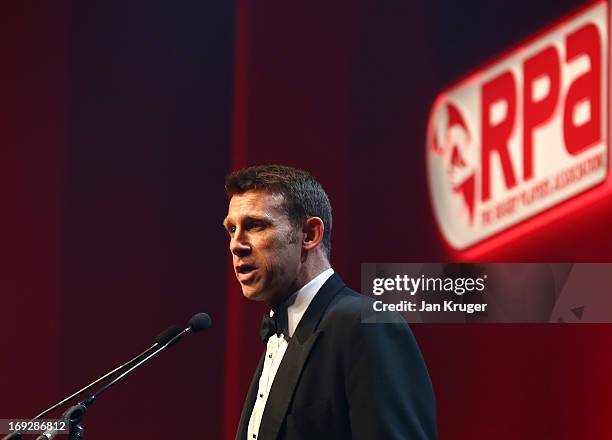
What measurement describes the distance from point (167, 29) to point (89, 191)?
0.68 meters

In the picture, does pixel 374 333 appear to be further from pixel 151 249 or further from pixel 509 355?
pixel 151 249

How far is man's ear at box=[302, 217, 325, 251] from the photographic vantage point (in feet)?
Answer: 6.61

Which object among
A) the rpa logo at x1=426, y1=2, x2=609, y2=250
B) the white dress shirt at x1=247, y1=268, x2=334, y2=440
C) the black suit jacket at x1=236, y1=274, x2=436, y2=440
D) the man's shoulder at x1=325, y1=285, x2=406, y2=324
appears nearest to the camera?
the black suit jacket at x1=236, y1=274, x2=436, y2=440

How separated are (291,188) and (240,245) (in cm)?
17

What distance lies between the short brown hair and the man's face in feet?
0.05

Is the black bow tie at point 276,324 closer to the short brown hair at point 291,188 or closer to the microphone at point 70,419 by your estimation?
the short brown hair at point 291,188

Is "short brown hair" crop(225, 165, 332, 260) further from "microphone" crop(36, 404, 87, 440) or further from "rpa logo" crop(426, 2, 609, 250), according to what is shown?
"rpa logo" crop(426, 2, 609, 250)

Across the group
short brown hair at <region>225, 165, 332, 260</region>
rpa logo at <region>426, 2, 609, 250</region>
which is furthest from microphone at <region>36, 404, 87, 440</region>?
rpa logo at <region>426, 2, 609, 250</region>

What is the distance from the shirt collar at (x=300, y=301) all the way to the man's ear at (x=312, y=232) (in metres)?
0.07

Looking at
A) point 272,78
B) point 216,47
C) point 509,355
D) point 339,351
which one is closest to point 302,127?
point 272,78

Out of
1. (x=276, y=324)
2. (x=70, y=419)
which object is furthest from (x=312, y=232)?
(x=70, y=419)

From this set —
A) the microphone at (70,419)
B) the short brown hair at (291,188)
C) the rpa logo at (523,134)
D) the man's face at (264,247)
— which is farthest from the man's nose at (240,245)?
the rpa logo at (523,134)

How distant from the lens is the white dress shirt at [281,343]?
194 centimetres

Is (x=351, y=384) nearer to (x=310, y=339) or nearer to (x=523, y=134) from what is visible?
(x=310, y=339)
